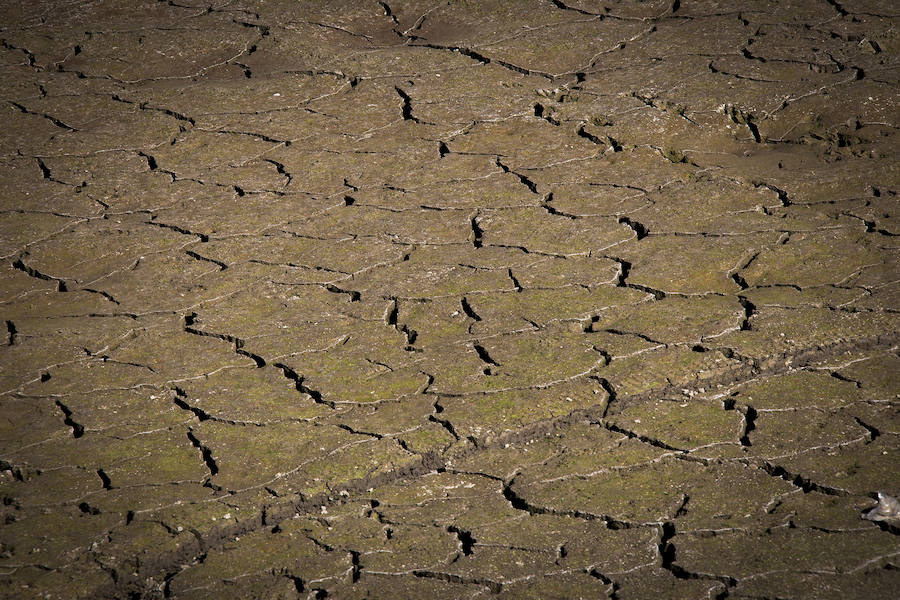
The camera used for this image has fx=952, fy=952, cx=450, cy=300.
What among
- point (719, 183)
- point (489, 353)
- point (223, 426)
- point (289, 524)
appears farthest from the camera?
point (719, 183)

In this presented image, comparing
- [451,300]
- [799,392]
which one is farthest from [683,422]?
[451,300]

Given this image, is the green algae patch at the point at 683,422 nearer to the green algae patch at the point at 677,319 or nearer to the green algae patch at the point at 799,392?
the green algae patch at the point at 799,392

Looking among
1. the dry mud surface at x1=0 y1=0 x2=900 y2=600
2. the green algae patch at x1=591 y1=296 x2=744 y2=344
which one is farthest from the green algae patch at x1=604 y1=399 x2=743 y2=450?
the green algae patch at x1=591 y1=296 x2=744 y2=344

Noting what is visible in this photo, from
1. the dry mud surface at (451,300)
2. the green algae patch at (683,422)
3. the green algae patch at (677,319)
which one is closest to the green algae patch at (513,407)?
the dry mud surface at (451,300)

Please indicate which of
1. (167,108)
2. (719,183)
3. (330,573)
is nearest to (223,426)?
(330,573)

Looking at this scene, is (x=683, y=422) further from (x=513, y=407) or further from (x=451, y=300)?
(x=451, y=300)

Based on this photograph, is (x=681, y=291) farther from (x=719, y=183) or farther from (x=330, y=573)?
(x=330, y=573)

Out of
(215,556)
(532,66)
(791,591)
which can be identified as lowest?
(215,556)

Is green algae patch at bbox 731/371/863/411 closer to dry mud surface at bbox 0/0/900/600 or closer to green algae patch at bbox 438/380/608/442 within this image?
dry mud surface at bbox 0/0/900/600
